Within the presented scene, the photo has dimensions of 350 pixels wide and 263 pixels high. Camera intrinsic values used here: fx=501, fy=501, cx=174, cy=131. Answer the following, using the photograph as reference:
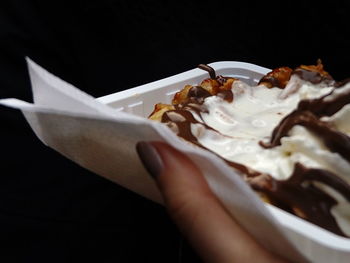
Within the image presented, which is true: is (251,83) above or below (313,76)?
below

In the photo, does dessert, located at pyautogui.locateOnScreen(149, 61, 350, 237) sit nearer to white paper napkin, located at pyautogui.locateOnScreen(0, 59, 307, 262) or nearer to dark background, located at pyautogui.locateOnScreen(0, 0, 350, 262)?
white paper napkin, located at pyautogui.locateOnScreen(0, 59, 307, 262)

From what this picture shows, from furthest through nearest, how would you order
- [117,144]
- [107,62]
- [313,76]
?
[107,62], [313,76], [117,144]

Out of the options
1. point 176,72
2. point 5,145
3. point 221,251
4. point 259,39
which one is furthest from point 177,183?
point 259,39

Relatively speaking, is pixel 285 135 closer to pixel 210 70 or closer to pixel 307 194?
pixel 307 194

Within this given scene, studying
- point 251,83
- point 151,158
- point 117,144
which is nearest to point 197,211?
point 151,158

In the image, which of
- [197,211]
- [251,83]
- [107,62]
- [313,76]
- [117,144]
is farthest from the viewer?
[251,83]

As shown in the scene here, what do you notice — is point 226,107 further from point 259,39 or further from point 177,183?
point 259,39

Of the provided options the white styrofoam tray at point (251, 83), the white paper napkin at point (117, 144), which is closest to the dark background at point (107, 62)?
the white styrofoam tray at point (251, 83)
